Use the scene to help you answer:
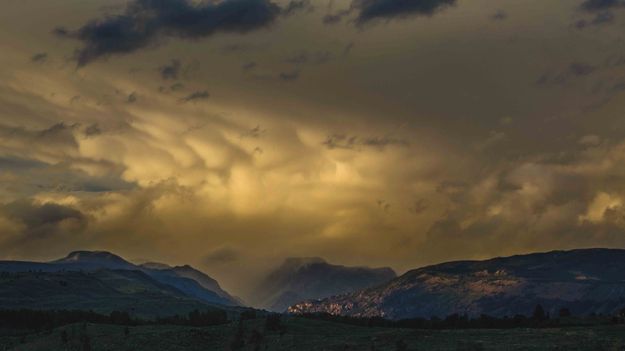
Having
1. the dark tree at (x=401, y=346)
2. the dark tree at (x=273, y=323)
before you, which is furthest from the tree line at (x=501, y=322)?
the dark tree at (x=401, y=346)

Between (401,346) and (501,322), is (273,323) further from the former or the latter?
(501,322)

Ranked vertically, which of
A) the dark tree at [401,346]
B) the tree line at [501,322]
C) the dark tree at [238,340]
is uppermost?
the tree line at [501,322]

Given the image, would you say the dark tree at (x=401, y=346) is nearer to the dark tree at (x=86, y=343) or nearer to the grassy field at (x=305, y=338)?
the grassy field at (x=305, y=338)

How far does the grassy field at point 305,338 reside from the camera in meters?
106

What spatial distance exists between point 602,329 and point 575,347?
765 inches

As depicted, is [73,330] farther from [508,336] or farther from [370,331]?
[508,336]

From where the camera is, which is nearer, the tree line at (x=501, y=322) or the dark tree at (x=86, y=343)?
the dark tree at (x=86, y=343)

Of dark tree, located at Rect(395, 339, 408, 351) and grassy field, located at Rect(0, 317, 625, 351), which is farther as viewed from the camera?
dark tree, located at Rect(395, 339, 408, 351)

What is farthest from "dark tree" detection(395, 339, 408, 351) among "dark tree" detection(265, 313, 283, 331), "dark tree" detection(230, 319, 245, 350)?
"dark tree" detection(265, 313, 283, 331)

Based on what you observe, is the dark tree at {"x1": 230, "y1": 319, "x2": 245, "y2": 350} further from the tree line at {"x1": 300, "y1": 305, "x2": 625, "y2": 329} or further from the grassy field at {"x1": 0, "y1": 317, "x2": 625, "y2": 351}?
the tree line at {"x1": 300, "y1": 305, "x2": 625, "y2": 329}

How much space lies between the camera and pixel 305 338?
121 m

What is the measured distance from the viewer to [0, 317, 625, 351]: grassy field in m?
106

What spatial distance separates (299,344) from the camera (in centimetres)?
11638

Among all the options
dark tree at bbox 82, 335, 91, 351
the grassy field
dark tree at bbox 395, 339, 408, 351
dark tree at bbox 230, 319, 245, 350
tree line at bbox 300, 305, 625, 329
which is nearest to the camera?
the grassy field
